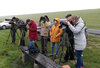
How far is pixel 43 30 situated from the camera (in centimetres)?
790

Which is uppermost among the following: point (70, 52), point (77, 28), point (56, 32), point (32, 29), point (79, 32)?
point (77, 28)

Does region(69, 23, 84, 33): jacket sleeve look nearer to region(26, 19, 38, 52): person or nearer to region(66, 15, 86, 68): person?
region(66, 15, 86, 68): person

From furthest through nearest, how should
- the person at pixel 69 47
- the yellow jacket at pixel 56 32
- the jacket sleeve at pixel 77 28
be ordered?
the yellow jacket at pixel 56 32, the person at pixel 69 47, the jacket sleeve at pixel 77 28

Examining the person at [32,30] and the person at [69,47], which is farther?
the person at [32,30]

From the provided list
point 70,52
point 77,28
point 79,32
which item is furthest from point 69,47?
point 77,28

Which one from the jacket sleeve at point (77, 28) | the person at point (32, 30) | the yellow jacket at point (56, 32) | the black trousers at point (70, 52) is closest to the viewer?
the jacket sleeve at point (77, 28)

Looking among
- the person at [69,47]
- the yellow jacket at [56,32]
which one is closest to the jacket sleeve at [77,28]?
the person at [69,47]

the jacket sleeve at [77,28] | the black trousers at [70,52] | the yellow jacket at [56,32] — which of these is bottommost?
the black trousers at [70,52]

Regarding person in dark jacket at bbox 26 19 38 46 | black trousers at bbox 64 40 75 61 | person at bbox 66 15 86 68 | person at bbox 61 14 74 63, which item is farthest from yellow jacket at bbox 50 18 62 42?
person at bbox 66 15 86 68

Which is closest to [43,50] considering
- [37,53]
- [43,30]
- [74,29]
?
[43,30]

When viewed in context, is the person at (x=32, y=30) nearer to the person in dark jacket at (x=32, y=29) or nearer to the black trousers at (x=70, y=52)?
the person in dark jacket at (x=32, y=29)

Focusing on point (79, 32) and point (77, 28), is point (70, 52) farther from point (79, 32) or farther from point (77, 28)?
point (77, 28)

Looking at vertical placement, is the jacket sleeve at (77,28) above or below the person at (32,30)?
above

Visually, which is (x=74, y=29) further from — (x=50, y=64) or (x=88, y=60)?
(x=88, y=60)
